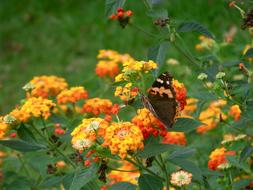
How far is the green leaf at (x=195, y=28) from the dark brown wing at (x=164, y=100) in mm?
324

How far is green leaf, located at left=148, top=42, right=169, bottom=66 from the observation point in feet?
8.02

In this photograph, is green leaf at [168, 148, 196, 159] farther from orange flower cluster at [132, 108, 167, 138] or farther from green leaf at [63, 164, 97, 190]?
green leaf at [63, 164, 97, 190]

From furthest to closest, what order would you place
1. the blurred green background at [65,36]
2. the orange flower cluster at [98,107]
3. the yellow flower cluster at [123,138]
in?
the blurred green background at [65,36] → the orange flower cluster at [98,107] → the yellow flower cluster at [123,138]

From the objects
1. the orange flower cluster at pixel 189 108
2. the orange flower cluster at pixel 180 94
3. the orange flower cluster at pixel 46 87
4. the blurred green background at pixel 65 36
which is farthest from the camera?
the blurred green background at pixel 65 36

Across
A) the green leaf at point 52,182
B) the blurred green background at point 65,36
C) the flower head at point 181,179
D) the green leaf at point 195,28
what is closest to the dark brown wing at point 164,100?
the flower head at point 181,179

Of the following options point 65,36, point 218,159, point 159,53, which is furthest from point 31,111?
point 65,36

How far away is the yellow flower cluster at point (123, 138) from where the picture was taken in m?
1.96

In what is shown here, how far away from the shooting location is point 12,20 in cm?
791

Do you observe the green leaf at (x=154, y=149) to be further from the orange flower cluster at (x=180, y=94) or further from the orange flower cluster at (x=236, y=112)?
the orange flower cluster at (x=236, y=112)

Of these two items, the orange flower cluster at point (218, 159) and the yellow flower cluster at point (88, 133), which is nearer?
the yellow flower cluster at point (88, 133)

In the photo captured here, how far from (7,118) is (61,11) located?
18.1 feet

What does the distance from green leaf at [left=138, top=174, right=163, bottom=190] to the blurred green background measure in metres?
3.27

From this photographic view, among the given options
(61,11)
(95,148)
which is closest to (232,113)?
(95,148)

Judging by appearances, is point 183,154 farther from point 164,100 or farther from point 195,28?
point 195,28
